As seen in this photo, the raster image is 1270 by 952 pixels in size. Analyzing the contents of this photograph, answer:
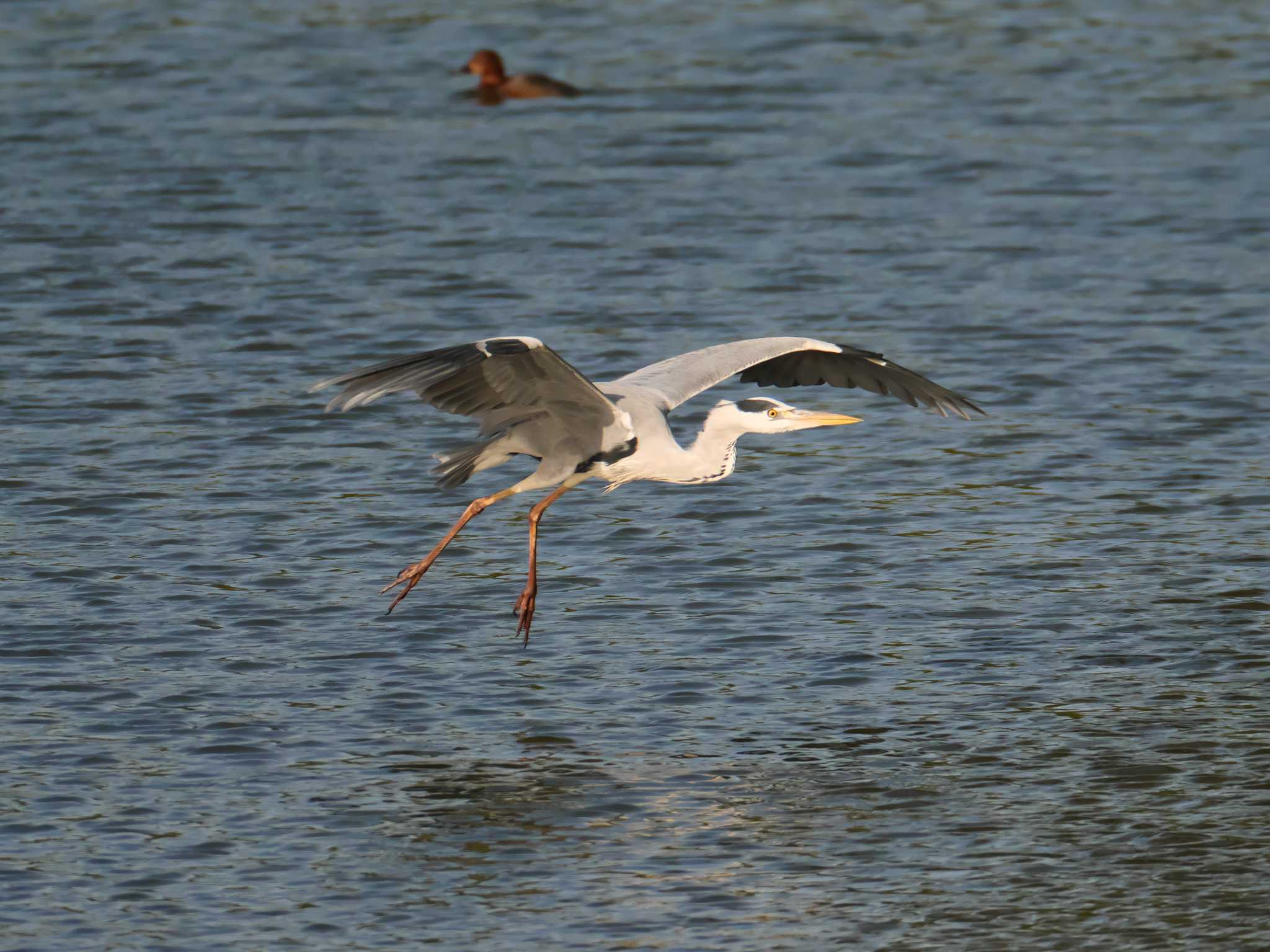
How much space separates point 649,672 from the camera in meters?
11.0

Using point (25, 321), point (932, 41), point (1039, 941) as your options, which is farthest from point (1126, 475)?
point (932, 41)

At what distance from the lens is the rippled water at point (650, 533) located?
8984 mm

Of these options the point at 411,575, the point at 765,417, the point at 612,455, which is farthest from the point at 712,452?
the point at 411,575

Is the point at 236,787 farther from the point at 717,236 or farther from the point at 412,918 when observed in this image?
the point at 717,236

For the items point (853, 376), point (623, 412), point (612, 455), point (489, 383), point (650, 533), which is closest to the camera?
point (489, 383)

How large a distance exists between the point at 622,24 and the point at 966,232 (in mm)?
9578

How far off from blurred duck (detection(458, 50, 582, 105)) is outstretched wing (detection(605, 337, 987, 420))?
1223cm

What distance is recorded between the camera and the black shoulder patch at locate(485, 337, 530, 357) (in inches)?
384

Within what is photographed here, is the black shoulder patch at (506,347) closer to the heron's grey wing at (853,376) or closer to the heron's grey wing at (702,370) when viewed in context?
the heron's grey wing at (702,370)

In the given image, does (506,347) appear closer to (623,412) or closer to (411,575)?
(623,412)

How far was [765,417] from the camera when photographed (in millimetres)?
11570

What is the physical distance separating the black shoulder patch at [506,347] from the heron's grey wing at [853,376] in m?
2.13

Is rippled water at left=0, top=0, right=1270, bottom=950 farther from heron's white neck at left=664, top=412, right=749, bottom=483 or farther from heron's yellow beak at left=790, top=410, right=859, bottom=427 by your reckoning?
heron's yellow beak at left=790, top=410, right=859, bottom=427

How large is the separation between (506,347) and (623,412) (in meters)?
1.38
